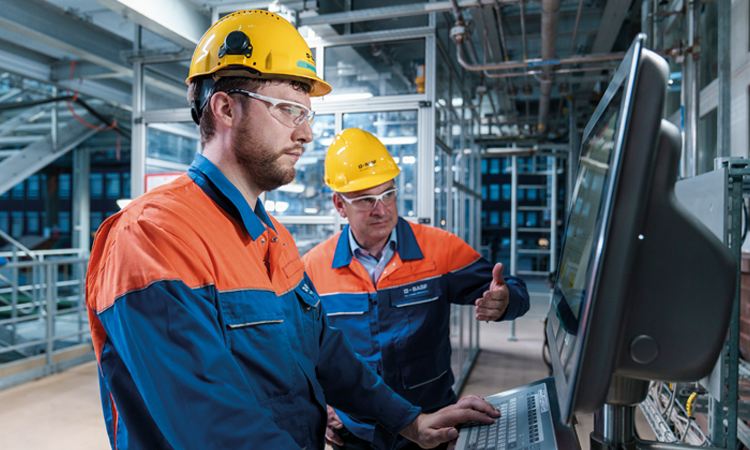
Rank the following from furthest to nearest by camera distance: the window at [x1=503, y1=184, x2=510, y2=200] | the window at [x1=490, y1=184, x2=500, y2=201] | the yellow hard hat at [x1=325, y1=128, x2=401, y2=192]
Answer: the window at [x1=503, y1=184, x2=510, y2=200], the window at [x1=490, y1=184, x2=500, y2=201], the yellow hard hat at [x1=325, y1=128, x2=401, y2=192]

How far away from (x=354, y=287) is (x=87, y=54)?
4.76m

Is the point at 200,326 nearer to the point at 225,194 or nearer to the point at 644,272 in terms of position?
the point at 225,194

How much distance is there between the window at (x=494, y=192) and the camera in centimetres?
2414

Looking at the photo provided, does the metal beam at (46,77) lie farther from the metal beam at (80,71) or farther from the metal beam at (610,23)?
the metal beam at (610,23)

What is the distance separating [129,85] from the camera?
7207mm

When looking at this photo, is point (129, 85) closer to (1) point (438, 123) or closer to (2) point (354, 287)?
(1) point (438, 123)

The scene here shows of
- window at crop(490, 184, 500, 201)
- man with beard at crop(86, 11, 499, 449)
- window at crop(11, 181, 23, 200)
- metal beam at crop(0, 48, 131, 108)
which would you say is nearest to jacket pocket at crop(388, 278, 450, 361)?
man with beard at crop(86, 11, 499, 449)

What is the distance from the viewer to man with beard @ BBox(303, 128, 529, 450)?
1.66 m

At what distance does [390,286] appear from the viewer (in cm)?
173

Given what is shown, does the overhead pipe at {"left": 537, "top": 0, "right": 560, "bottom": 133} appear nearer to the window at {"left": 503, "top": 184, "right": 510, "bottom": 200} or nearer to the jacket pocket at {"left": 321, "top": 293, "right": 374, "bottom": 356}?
the jacket pocket at {"left": 321, "top": 293, "right": 374, "bottom": 356}

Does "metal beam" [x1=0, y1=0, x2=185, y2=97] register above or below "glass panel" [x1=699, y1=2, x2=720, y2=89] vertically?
above

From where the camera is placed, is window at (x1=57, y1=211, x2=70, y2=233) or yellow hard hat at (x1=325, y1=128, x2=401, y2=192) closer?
yellow hard hat at (x1=325, y1=128, x2=401, y2=192)

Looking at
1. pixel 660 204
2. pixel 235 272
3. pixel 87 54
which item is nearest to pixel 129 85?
pixel 87 54

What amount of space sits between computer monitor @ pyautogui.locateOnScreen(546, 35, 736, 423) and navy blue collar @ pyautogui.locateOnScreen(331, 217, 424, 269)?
1.21 m
